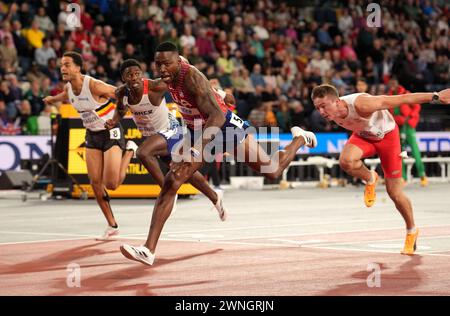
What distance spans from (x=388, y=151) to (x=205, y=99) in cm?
281

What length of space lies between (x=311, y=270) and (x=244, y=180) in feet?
50.6

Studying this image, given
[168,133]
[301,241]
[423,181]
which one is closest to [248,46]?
[423,181]

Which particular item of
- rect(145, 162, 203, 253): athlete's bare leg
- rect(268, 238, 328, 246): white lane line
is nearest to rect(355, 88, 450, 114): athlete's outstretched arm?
rect(268, 238, 328, 246): white lane line

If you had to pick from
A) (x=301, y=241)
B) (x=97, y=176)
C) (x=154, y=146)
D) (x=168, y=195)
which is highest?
(x=154, y=146)

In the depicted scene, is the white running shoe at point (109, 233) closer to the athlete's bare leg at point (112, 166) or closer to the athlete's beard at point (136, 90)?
the athlete's bare leg at point (112, 166)

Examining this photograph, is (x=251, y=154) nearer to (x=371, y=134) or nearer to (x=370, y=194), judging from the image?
(x=371, y=134)

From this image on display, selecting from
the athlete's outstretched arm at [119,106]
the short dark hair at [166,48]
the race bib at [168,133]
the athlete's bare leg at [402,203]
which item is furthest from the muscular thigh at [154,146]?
the athlete's bare leg at [402,203]

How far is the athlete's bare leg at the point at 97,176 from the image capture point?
1396 centimetres

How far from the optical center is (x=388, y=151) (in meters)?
12.2

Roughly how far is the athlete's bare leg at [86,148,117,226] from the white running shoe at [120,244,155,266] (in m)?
3.88

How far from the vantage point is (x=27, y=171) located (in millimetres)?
22812
